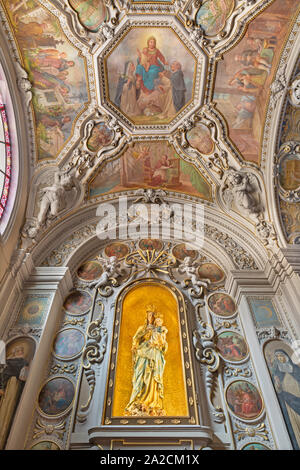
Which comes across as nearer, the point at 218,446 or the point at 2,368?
the point at 218,446

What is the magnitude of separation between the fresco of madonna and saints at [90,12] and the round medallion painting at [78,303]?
21.7ft

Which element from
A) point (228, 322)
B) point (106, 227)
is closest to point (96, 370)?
point (228, 322)

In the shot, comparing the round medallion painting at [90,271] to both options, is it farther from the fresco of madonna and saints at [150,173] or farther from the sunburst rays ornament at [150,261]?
the fresco of madonna and saints at [150,173]

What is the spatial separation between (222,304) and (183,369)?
2039 millimetres

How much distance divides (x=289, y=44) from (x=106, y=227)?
679 cm

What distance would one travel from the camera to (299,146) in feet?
28.5

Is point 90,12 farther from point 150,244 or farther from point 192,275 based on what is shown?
point 192,275

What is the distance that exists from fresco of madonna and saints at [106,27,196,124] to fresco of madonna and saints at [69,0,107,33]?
71cm

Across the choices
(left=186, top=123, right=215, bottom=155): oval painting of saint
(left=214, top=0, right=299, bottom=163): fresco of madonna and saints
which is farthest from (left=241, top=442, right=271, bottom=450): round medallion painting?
(left=186, top=123, right=215, bottom=155): oval painting of saint

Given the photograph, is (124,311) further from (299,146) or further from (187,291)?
(299,146)

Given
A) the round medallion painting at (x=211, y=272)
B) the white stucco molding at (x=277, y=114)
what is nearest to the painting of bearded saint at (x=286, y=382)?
the round medallion painting at (x=211, y=272)

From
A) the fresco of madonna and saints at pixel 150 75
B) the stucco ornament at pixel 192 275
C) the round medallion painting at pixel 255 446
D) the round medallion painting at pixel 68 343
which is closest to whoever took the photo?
the round medallion painting at pixel 255 446

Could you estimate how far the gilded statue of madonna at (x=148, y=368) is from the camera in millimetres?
6086

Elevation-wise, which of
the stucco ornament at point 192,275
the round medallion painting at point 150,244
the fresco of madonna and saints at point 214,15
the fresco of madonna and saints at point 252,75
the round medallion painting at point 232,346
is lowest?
the round medallion painting at point 232,346
